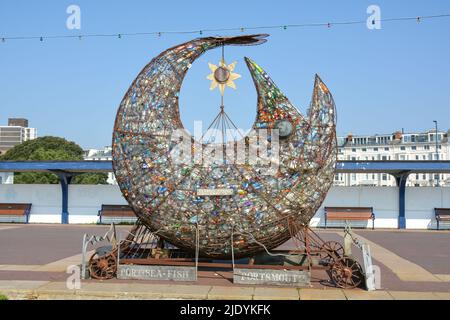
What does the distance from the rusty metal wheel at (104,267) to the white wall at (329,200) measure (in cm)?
1422

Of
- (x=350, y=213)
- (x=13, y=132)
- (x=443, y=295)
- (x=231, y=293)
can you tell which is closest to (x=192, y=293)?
(x=231, y=293)

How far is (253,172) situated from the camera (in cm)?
939

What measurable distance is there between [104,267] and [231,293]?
9.10ft

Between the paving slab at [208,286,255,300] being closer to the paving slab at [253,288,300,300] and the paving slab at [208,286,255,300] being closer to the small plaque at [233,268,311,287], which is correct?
the paving slab at [253,288,300,300]

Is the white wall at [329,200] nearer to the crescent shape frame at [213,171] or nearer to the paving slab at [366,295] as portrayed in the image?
the crescent shape frame at [213,171]

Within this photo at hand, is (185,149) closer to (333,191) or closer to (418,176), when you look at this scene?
(333,191)

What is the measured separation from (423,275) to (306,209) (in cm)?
318

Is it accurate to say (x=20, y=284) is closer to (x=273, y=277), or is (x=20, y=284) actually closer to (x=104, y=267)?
(x=104, y=267)

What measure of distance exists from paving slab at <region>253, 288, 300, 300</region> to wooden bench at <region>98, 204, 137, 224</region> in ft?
50.2

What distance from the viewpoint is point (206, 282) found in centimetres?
930

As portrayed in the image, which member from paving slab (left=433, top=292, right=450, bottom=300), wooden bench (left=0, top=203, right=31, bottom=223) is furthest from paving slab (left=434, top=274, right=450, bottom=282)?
wooden bench (left=0, top=203, right=31, bottom=223)

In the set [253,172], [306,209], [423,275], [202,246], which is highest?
[253,172]
